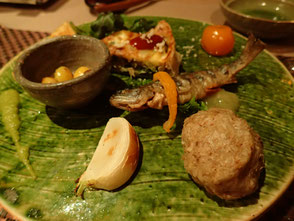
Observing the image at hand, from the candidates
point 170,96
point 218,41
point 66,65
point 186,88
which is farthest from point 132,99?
point 218,41

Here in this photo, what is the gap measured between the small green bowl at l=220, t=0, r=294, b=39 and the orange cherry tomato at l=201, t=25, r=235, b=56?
2.24ft

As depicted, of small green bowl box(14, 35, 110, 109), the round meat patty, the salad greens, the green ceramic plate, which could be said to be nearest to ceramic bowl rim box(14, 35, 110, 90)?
small green bowl box(14, 35, 110, 109)

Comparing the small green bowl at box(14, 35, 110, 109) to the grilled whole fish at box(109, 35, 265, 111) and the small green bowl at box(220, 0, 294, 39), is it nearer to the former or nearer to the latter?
A: the grilled whole fish at box(109, 35, 265, 111)

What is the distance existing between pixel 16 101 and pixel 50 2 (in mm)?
4127

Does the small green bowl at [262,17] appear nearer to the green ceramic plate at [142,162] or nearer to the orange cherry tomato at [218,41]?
the orange cherry tomato at [218,41]

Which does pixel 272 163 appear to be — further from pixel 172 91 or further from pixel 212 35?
pixel 212 35

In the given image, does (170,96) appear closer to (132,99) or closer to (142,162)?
(132,99)

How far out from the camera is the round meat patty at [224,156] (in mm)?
1663

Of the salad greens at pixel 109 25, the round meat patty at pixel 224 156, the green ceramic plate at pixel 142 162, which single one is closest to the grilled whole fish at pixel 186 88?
the green ceramic plate at pixel 142 162

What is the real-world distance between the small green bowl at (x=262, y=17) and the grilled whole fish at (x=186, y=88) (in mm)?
1232

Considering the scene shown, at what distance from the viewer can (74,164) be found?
220 centimetres

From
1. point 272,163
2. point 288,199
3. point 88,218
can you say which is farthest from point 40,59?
point 288,199

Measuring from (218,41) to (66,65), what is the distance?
2.11m

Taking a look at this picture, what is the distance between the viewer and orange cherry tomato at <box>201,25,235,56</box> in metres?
3.33
